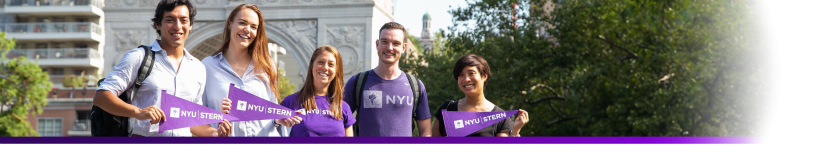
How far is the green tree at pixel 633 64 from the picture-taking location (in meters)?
14.5

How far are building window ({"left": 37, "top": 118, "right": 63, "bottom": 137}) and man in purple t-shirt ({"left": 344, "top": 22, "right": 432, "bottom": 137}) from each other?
3533cm

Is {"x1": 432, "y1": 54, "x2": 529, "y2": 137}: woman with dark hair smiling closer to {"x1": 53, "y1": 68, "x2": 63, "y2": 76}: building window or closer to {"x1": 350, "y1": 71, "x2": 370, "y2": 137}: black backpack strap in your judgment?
{"x1": 350, "y1": 71, "x2": 370, "y2": 137}: black backpack strap

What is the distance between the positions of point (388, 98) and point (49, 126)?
3623 cm

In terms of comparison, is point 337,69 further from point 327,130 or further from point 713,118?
point 713,118

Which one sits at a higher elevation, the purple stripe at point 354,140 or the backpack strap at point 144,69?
the backpack strap at point 144,69

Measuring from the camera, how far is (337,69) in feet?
13.3

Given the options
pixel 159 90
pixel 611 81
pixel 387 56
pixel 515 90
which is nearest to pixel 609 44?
pixel 611 81

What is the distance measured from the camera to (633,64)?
15172 mm

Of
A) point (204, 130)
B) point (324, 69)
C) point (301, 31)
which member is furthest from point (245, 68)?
point (301, 31)

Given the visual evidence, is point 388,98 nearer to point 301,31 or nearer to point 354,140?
point 354,140

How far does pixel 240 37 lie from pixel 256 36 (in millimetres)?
96

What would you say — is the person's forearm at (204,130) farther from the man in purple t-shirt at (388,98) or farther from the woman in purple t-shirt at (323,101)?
the man in purple t-shirt at (388,98)

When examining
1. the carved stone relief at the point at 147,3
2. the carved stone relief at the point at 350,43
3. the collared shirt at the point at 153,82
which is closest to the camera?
the collared shirt at the point at 153,82

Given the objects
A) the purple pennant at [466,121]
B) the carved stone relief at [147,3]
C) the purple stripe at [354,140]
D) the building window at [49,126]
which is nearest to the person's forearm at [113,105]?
the purple stripe at [354,140]
